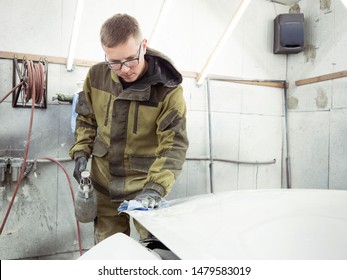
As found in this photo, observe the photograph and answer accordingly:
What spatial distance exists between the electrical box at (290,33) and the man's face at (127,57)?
243 centimetres

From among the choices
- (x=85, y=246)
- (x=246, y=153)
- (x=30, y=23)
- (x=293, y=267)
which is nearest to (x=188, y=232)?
(x=293, y=267)

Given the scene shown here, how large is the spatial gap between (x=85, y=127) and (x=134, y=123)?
0.40 meters

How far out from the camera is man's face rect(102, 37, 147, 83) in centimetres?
148

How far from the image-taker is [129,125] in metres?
1.73

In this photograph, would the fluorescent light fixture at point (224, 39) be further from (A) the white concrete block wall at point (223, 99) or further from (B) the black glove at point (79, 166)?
(B) the black glove at point (79, 166)

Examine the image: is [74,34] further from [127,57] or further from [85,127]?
[127,57]

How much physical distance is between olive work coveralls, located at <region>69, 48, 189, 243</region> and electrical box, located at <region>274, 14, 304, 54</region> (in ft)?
7.43

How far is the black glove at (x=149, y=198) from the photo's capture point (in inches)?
48.4

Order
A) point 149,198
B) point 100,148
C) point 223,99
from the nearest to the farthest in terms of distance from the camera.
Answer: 1. point 149,198
2. point 100,148
3. point 223,99

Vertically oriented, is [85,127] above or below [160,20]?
below

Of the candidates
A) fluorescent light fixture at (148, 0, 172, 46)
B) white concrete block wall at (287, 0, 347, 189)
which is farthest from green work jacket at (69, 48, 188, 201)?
white concrete block wall at (287, 0, 347, 189)

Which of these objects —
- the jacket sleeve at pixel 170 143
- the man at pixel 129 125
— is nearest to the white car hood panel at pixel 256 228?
the jacket sleeve at pixel 170 143

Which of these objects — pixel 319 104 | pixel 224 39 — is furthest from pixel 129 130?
pixel 319 104

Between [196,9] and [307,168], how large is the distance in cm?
225
